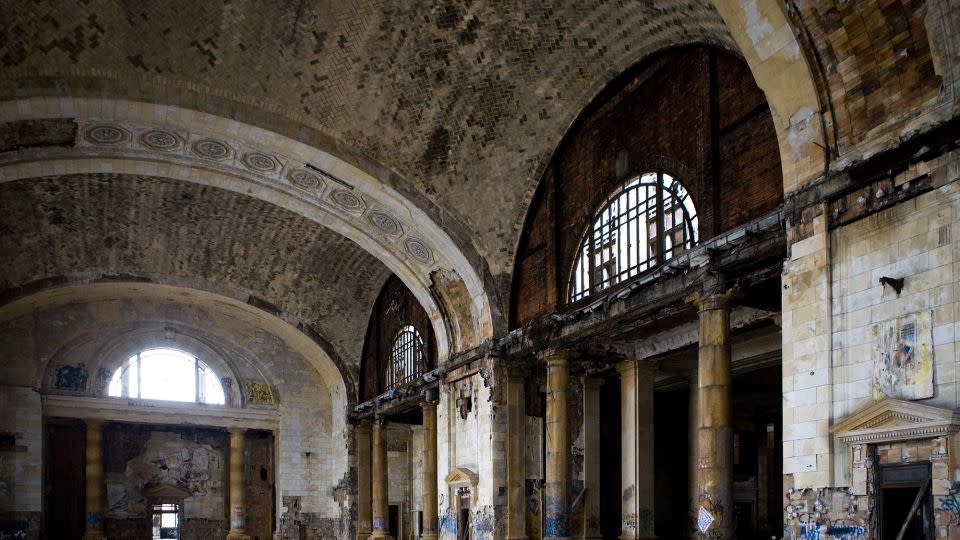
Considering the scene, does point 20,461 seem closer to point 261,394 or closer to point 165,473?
point 165,473

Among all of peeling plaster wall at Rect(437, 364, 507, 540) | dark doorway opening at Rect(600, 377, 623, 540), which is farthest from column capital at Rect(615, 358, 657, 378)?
dark doorway opening at Rect(600, 377, 623, 540)

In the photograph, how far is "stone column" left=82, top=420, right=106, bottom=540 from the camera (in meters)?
24.9

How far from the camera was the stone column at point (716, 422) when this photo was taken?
38.2ft

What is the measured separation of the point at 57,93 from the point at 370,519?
15.4 m

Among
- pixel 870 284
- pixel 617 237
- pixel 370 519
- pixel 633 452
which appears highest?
pixel 617 237

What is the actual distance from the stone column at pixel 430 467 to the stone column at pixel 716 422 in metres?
9.77

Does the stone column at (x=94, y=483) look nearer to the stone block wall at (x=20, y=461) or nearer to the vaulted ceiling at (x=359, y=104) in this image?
the stone block wall at (x=20, y=461)

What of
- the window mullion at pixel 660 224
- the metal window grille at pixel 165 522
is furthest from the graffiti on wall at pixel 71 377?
the window mullion at pixel 660 224

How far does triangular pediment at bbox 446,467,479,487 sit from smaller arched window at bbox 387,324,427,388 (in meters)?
3.72

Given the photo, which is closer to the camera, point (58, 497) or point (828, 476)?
point (828, 476)

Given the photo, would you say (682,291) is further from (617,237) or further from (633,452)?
(633,452)

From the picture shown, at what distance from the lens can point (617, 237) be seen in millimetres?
15156

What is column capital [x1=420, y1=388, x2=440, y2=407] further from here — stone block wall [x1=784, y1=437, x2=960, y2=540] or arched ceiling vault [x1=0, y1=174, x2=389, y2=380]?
stone block wall [x1=784, y1=437, x2=960, y2=540]

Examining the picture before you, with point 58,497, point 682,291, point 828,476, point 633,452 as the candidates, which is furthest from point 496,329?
point 58,497
